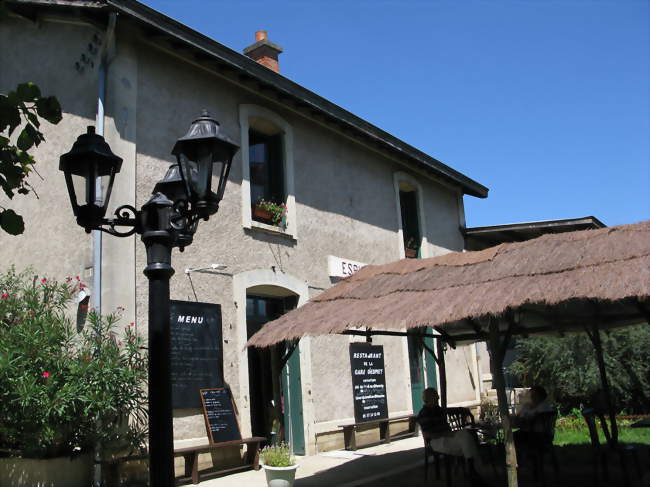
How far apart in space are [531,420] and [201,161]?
5166mm

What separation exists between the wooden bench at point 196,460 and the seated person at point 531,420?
3648mm

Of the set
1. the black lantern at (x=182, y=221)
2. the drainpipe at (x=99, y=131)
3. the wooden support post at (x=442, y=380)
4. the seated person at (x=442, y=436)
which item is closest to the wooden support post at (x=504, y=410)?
the seated person at (x=442, y=436)

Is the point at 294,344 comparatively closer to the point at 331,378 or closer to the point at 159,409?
the point at 331,378

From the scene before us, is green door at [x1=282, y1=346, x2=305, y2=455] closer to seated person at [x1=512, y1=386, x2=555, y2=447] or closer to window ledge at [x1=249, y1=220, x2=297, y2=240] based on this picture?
window ledge at [x1=249, y1=220, x2=297, y2=240]

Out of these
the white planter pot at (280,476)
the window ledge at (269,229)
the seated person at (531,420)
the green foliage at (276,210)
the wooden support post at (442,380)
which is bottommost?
the white planter pot at (280,476)

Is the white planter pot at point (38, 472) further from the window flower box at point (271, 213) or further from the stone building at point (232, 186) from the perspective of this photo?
the window flower box at point (271, 213)

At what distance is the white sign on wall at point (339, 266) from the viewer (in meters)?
11.5

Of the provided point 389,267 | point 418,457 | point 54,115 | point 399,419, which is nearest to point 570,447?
point 418,457

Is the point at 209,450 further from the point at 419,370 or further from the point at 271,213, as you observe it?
the point at 419,370

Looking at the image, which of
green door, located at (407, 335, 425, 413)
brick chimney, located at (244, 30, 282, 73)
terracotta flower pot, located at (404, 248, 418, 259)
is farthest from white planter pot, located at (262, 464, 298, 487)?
brick chimney, located at (244, 30, 282, 73)

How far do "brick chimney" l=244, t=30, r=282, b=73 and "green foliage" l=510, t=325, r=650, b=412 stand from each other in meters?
8.72

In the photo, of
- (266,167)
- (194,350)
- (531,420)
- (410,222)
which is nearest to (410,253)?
(410,222)

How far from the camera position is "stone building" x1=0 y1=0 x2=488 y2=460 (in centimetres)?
839

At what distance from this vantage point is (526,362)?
50.2ft
